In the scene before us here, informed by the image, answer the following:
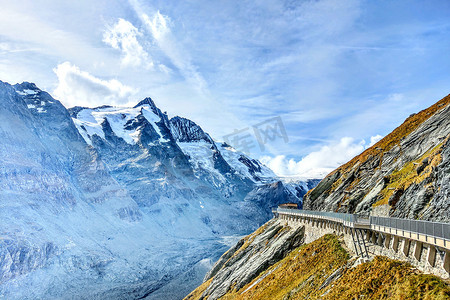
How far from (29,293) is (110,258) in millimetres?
50854

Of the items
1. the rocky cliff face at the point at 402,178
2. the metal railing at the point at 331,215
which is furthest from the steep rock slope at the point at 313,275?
the rocky cliff face at the point at 402,178

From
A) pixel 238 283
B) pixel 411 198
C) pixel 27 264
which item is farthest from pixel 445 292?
pixel 27 264

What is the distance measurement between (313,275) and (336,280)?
575 cm

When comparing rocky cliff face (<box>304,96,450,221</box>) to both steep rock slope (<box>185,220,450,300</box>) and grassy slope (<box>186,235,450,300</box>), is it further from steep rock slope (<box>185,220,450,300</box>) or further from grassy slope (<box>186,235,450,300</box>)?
grassy slope (<box>186,235,450,300</box>)

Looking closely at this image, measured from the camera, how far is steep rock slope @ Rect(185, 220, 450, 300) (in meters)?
24.0

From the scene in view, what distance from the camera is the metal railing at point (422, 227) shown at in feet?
74.1

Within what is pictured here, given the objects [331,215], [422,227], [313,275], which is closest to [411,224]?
[422,227]

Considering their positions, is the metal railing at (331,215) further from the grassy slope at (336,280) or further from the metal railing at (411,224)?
the grassy slope at (336,280)

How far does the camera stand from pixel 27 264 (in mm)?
159625

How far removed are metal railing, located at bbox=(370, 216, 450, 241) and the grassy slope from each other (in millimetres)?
2699

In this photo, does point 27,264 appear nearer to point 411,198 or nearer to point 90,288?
point 90,288

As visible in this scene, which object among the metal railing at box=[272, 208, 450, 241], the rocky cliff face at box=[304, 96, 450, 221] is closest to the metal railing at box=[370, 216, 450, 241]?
the metal railing at box=[272, 208, 450, 241]

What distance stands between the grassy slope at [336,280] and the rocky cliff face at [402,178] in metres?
8.23

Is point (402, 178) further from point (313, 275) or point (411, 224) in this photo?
point (411, 224)
